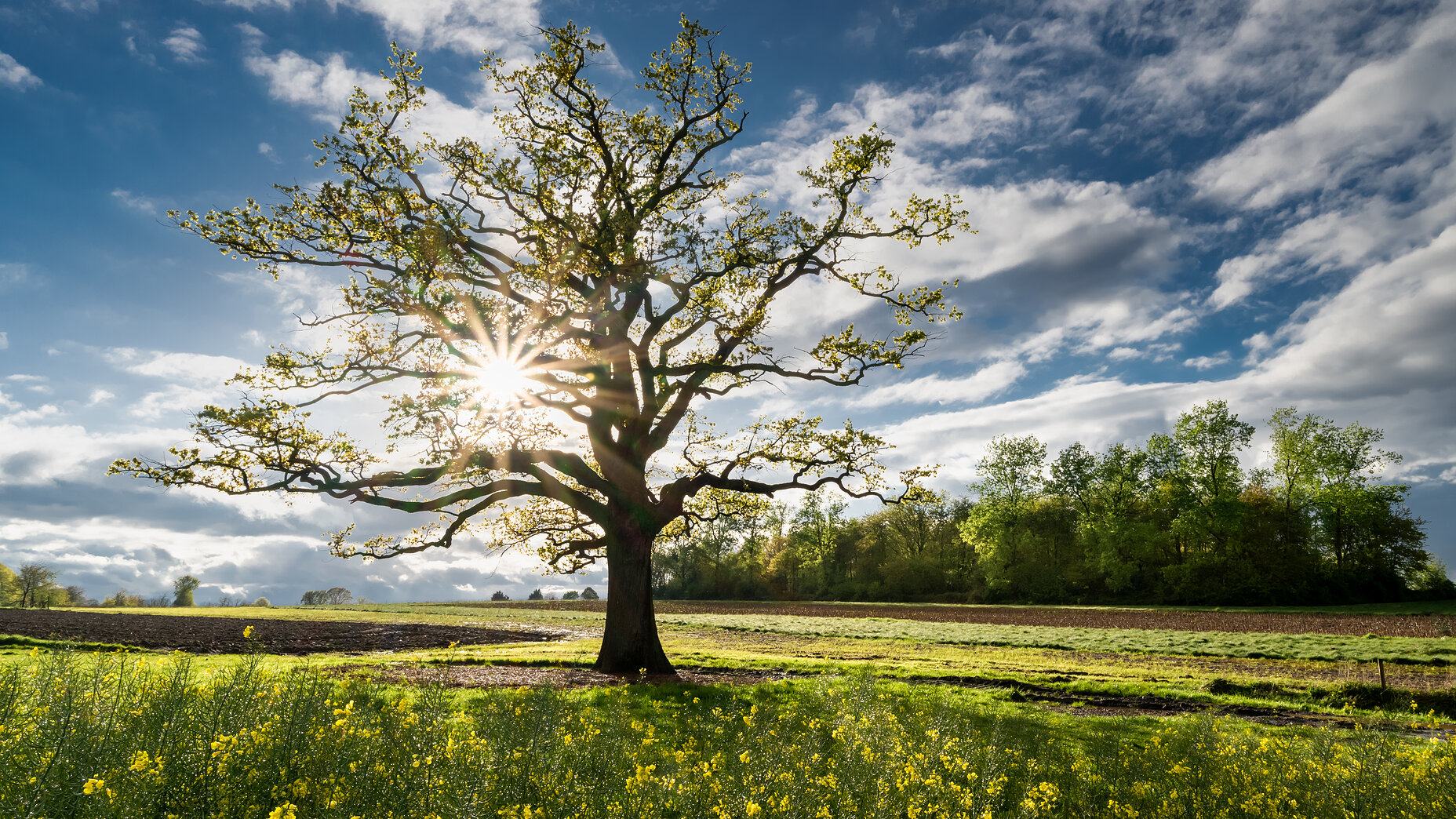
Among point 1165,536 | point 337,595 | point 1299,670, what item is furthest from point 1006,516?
point 337,595

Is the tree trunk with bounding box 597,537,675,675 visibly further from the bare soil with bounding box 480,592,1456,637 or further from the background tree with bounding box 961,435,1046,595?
the background tree with bounding box 961,435,1046,595

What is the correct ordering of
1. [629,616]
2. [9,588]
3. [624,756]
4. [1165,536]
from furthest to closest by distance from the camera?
[9,588]
[1165,536]
[629,616]
[624,756]

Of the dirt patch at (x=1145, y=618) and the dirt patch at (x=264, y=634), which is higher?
the dirt patch at (x=264, y=634)

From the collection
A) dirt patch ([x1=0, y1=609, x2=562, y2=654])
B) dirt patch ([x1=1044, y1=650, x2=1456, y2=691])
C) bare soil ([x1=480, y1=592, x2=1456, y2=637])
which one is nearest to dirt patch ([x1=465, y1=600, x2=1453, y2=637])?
bare soil ([x1=480, y1=592, x2=1456, y2=637])

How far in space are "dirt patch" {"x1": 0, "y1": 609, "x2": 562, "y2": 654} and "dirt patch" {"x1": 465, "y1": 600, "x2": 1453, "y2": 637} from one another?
1340 cm

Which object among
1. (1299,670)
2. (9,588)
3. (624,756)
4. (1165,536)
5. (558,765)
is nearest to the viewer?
(558,765)

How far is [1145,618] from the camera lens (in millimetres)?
48250

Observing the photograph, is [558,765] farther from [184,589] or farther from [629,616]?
[184,589]

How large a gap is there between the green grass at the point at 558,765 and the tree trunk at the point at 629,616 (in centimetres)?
949

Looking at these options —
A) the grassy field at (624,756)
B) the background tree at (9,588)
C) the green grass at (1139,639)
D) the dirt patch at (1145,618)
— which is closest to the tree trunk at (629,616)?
the grassy field at (624,756)

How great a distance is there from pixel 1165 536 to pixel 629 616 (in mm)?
65525

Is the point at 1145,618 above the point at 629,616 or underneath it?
underneath

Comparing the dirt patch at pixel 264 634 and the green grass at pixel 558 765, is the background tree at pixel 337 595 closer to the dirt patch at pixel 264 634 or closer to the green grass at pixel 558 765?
the dirt patch at pixel 264 634

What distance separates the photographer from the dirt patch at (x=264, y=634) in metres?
29.5
